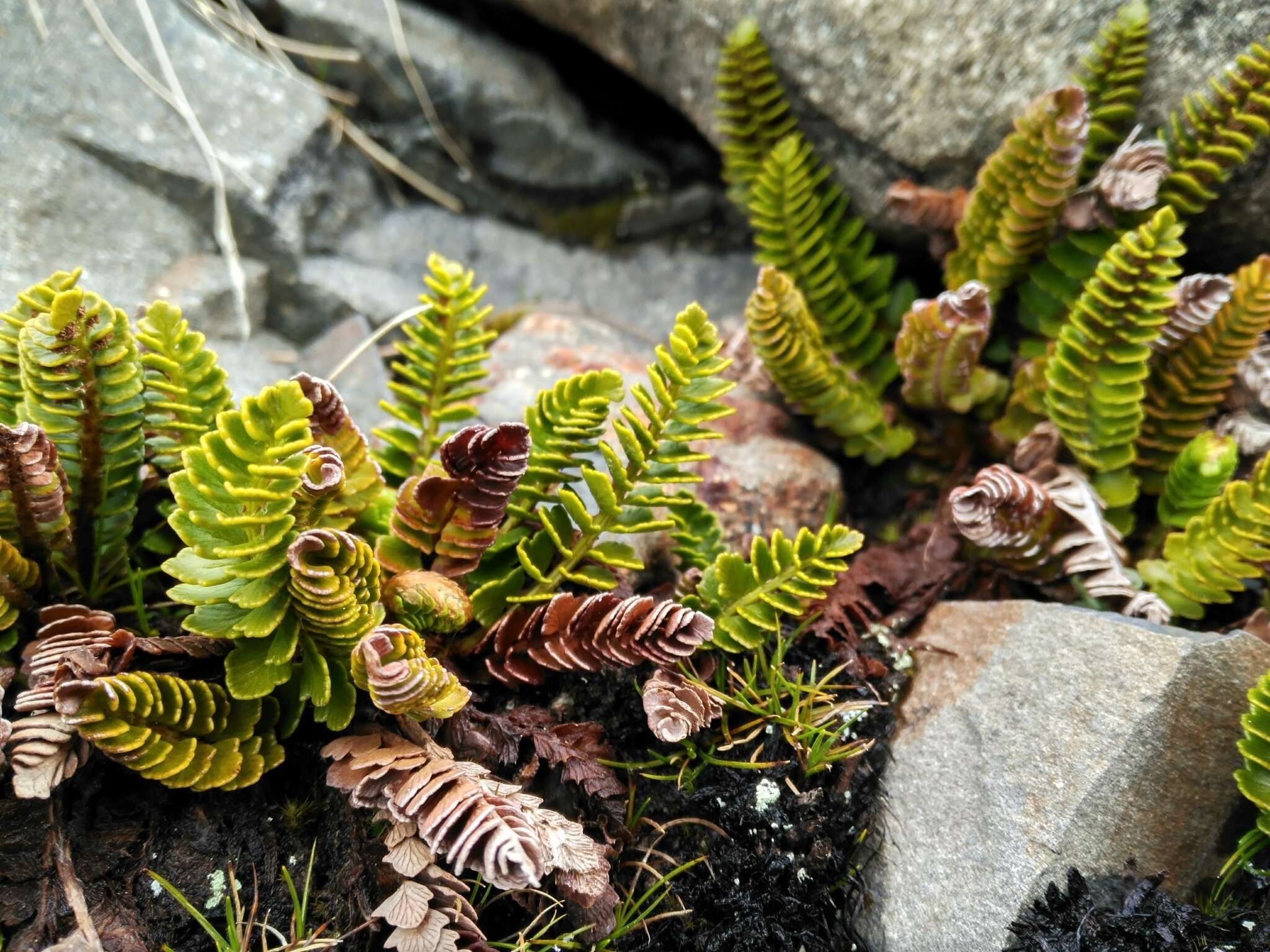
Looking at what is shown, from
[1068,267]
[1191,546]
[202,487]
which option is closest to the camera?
[202,487]

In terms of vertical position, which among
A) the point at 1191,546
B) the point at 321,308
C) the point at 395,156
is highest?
the point at 1191,546

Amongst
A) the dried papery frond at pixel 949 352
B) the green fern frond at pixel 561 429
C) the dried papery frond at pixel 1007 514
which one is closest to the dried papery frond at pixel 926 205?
the dried papery frond at pixel 949 352

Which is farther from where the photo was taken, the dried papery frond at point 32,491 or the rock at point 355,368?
the rock at point 355,368

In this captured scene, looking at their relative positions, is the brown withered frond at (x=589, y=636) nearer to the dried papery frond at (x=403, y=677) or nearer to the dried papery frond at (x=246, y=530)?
the dried papery frond at (x=403, y=677)

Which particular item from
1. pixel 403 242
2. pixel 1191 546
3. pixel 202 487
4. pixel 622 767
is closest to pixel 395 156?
pixel 403 242

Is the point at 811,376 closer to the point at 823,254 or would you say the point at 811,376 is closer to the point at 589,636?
the point at 823,254

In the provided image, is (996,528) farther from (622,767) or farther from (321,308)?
(321,308)

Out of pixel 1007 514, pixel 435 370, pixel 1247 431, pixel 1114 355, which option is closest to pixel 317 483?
pixel 435 370
